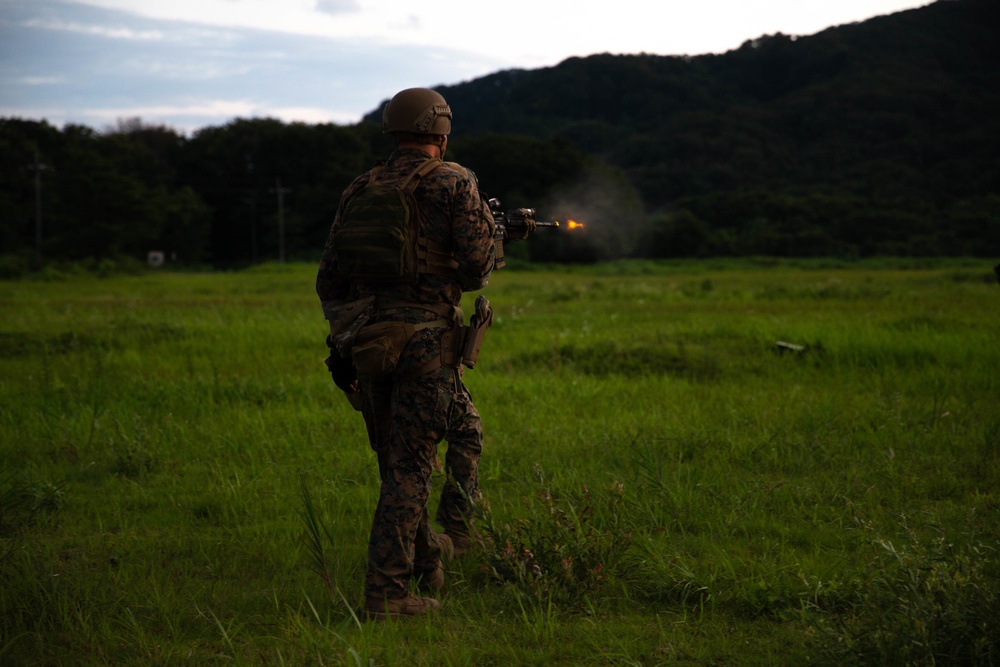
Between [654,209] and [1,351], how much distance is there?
63.9 m

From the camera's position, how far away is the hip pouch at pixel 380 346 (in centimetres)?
380

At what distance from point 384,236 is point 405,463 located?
3.17 feet

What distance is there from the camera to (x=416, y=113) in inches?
155

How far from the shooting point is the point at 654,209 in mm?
71750

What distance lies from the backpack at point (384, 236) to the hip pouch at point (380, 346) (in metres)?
0.20

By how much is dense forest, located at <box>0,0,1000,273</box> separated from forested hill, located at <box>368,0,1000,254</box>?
23 centimetres

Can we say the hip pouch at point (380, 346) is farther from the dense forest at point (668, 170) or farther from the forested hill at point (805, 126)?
the forested hill at point (805, 126)

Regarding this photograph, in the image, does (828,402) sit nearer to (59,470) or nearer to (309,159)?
(59,470)

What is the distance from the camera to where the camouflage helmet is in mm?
3932

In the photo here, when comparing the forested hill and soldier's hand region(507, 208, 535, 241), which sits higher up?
the forested hill

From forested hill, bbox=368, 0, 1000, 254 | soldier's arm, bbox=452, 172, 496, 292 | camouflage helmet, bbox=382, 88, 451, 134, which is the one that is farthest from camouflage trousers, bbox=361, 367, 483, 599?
forested hill, bbox=368, 0, 1000, 254

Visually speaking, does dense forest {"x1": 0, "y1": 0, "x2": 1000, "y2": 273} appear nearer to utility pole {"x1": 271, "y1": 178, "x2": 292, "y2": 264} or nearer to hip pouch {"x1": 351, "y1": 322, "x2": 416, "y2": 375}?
utility pole {"x1": 271, "y1": 178, "x2": 292, "y2": 264}

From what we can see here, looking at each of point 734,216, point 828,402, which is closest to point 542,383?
point 828,402

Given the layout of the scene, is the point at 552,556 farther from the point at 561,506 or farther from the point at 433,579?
the point at 561,506
